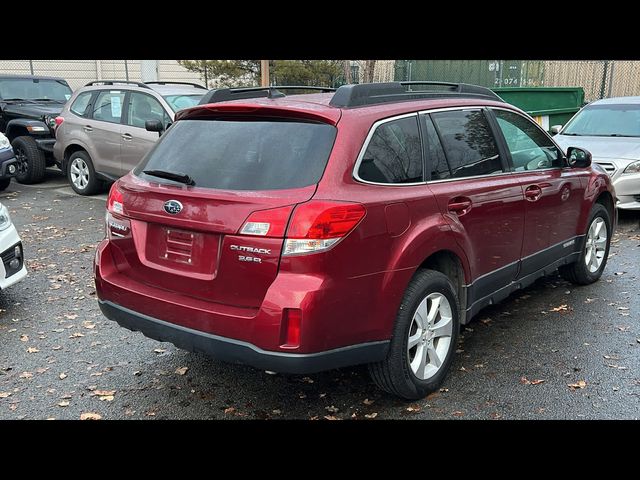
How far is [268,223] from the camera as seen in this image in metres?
3.07

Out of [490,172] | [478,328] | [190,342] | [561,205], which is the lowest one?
[478,328]

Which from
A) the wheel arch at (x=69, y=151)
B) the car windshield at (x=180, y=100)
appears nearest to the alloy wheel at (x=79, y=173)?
the wheel arch at (x=69, y=151)

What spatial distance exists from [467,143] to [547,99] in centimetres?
1114

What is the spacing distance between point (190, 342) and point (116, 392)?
88 cm

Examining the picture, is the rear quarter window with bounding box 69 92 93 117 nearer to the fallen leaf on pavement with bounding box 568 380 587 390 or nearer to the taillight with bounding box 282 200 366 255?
the taillight with bounding box 282 200 366 255

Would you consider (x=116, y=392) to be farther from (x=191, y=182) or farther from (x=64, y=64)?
(x=64, y=64)

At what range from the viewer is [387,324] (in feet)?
11.0

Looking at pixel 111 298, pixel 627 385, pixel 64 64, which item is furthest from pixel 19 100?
pixel 627 385

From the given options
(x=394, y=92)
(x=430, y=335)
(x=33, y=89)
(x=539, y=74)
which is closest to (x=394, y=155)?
(x=394, y=92)

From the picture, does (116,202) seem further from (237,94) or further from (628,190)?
(628,190)

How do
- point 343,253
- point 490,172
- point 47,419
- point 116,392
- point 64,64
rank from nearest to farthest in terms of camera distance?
point 343,253 → point 47,419 → point 116,392 → point 490,172 → point 64,64

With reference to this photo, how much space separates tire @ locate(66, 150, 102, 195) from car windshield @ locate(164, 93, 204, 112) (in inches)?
72.4

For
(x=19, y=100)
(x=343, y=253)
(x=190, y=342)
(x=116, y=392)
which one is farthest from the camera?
(x=19, y=100)

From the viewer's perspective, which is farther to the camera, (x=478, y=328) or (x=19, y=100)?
(x=19, y=100)
